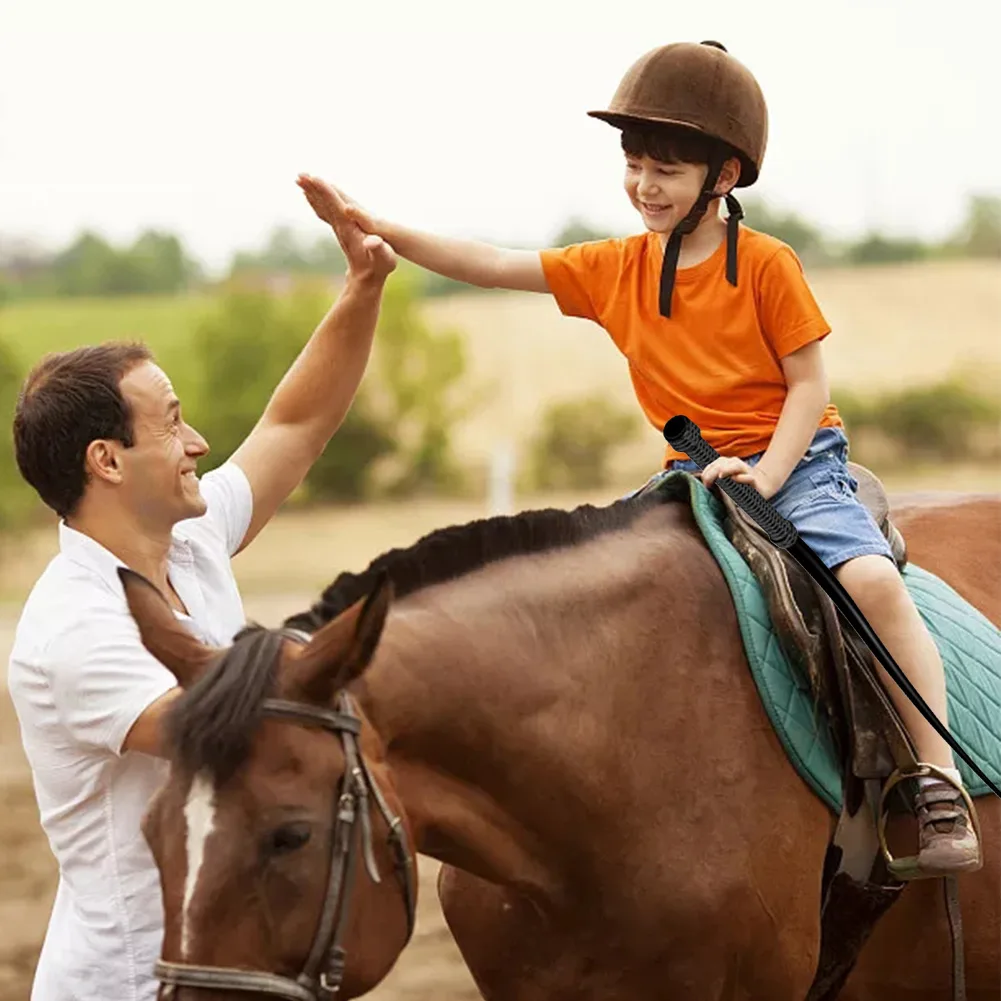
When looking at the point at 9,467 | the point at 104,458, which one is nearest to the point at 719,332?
the point at 104,458

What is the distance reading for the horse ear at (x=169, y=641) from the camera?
249 cm

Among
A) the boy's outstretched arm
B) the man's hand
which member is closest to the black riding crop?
the boy's outstretched arm

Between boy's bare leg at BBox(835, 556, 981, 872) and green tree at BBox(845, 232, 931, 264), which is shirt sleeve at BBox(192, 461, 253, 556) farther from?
green tree at BBox(845, 232, 931, 264)

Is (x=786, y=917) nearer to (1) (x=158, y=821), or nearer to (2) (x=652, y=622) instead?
(2) (x=652, y=622)

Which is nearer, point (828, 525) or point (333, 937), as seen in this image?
point (333, 937)

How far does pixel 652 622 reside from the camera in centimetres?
301

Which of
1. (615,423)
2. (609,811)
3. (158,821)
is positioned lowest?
(615,423)

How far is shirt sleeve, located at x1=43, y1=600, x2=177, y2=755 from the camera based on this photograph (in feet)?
8.95

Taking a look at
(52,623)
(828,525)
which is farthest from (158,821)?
(828,525)

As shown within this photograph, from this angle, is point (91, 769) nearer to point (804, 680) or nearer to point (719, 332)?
point (804, 680)

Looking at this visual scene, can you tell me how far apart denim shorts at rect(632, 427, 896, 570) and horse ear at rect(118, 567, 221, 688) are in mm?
1183

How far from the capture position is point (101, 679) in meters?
2.75

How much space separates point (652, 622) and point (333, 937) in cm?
92

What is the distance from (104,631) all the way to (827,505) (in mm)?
1431
